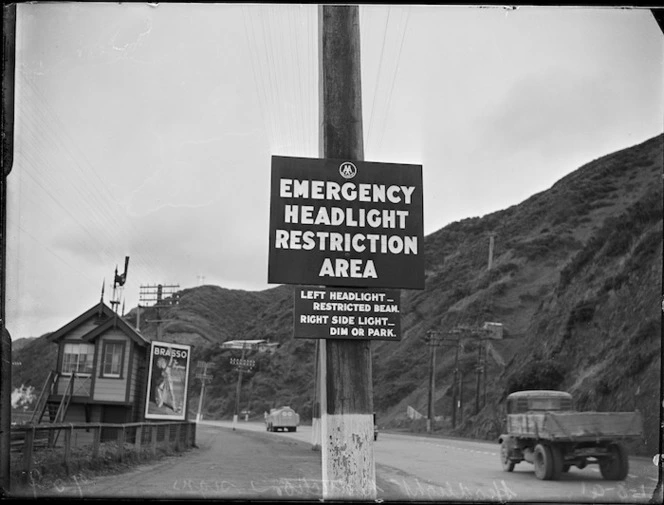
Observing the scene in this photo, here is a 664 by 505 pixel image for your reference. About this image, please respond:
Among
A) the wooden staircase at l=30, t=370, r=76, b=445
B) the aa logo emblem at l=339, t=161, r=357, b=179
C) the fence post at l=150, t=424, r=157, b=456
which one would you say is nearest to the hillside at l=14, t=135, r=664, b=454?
the wooden staircase at l=30, t=370, r=76, b=445

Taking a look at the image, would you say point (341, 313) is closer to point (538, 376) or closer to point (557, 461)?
point (557, 461)

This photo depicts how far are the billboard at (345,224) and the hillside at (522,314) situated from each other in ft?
12.0

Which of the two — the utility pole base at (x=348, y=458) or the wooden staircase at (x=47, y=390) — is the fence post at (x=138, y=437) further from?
the utility pole base at (x=348, y=458)

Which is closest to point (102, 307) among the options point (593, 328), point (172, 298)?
point (172, 298)

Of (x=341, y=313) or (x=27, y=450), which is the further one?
(x=27, y=450)

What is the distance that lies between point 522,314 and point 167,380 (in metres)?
52.7

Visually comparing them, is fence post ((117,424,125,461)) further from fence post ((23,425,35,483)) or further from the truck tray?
the truck tray

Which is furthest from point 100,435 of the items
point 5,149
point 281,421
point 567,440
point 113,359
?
point 281,421

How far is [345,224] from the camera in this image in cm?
653

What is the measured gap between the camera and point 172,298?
3041 cm

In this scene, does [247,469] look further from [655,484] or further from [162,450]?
[655,484]

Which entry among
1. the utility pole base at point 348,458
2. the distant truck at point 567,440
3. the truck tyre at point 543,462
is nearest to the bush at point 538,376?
the distant truck at point 567,440

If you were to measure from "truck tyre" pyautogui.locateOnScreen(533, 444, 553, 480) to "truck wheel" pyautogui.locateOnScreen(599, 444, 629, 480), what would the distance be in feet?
2.42

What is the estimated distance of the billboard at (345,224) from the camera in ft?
21.4
